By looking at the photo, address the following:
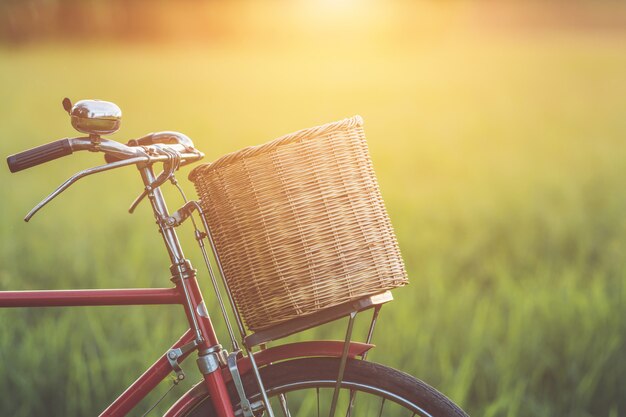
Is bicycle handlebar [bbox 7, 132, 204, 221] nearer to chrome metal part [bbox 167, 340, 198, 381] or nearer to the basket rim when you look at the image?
the basket rim

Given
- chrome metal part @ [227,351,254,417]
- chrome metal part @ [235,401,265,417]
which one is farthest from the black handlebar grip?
chrome metal part @ [235,401,265,417]

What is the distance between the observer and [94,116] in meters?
1.75

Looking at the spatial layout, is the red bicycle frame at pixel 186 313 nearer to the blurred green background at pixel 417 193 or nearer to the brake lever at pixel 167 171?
the brake lever at pixel 167 171

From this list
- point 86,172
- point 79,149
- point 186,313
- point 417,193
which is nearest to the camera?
point 86,172

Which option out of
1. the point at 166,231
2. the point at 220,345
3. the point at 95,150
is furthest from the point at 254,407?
the point at 95,150

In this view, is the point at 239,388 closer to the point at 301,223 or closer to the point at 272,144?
the point at 301,223

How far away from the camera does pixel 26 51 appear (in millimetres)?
13805

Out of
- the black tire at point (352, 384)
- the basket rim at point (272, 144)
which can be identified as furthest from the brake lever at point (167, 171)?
the black tire at point (352, 384)

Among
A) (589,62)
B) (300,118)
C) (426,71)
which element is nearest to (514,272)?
(300,118)

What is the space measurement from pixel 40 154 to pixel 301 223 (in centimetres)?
56

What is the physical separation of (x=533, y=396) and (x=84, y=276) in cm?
249

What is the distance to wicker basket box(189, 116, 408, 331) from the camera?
1809 mm

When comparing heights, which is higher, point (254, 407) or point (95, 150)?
point (95, 150)

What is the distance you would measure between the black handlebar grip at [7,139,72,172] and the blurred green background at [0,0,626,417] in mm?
1787
